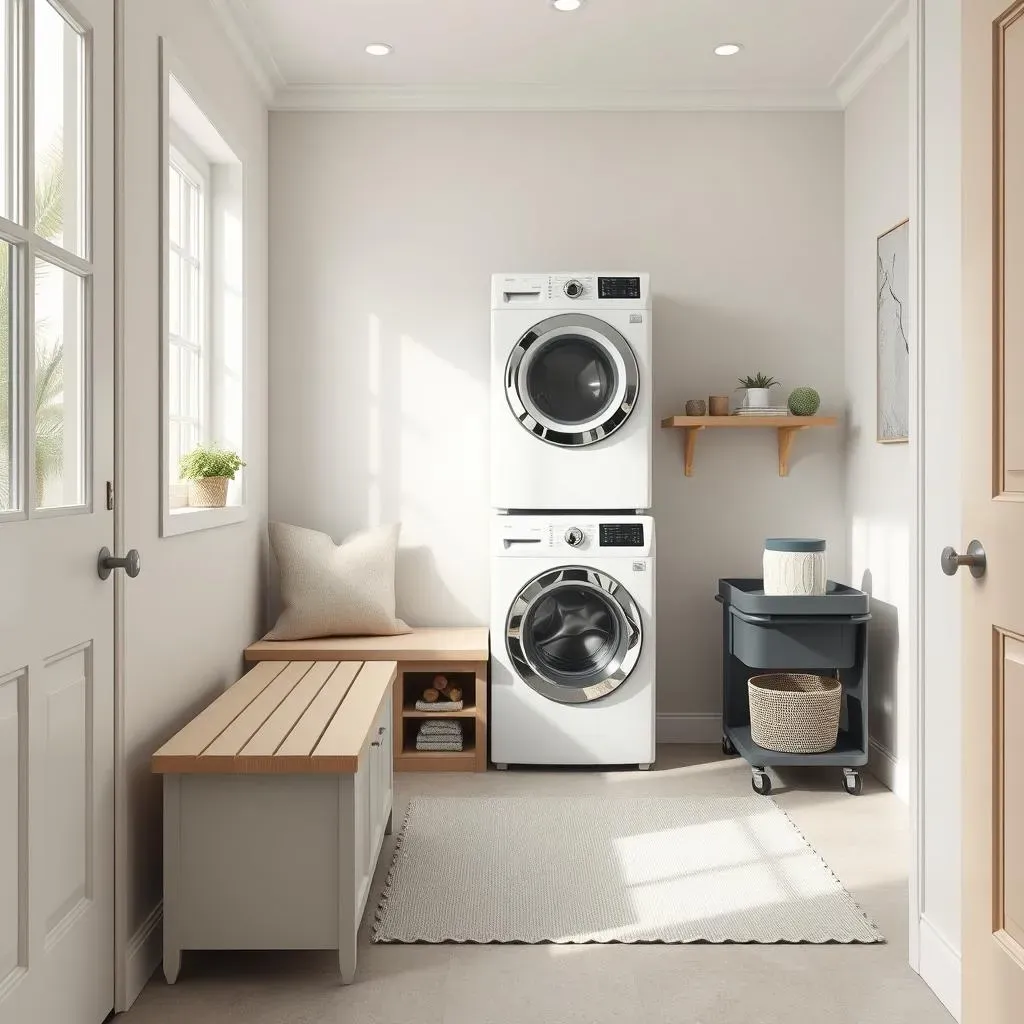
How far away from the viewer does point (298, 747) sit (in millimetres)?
2098

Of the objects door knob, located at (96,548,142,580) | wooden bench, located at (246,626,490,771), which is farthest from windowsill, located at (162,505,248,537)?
wooden bench, located at (246,626,490,771)

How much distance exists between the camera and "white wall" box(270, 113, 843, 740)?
155 inches

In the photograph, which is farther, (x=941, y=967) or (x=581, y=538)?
(x=581, y=538)

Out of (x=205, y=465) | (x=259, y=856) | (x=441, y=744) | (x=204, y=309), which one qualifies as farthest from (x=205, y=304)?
(x=259, y=856)

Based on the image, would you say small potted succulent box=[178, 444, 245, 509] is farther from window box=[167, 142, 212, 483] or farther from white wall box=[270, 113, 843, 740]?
white wall box=[270, 113, 843, 740]

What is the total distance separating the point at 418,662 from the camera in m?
3.54

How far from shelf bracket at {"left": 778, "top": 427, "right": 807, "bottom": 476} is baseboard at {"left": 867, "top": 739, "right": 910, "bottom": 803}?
1.10 meters

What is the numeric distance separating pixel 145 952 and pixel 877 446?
288 centimetres

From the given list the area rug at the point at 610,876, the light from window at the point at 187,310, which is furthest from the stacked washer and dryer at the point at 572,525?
the light from window at the point at 187,310

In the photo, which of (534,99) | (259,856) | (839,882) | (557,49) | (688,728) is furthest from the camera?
(688,728)

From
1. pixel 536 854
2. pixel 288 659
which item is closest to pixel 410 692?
pixel 288 659

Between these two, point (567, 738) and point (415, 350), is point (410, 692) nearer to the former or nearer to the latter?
point (567, 738)

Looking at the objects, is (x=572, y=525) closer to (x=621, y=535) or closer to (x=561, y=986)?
(x=621, y=535)

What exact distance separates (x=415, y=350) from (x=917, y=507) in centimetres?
232
